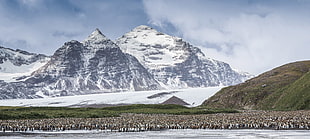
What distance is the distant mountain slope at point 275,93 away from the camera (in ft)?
225

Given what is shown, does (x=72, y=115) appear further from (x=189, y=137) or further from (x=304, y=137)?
(x=304, y=137)

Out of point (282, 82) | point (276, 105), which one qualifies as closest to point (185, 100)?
point (282, 82)

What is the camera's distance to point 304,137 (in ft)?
93.5

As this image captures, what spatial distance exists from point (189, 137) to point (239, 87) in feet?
238

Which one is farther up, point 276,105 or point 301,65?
point 301,65

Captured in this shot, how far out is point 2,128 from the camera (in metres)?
40.3

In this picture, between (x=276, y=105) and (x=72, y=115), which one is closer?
(x=72, y=115)

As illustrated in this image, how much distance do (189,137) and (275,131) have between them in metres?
8.08

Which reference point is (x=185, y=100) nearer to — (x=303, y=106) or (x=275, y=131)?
(x=303, y=106)

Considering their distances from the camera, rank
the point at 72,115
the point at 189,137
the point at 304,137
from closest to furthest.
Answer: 1. the point at 304,137
2. the point at 189,137
3. the point at 72,115

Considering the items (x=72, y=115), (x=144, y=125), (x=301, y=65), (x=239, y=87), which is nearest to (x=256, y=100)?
(x=239, y=87)

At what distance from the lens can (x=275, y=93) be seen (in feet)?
270

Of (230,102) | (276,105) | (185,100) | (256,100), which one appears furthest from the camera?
(185,100)

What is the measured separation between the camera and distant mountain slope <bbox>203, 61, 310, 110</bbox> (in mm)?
68438
